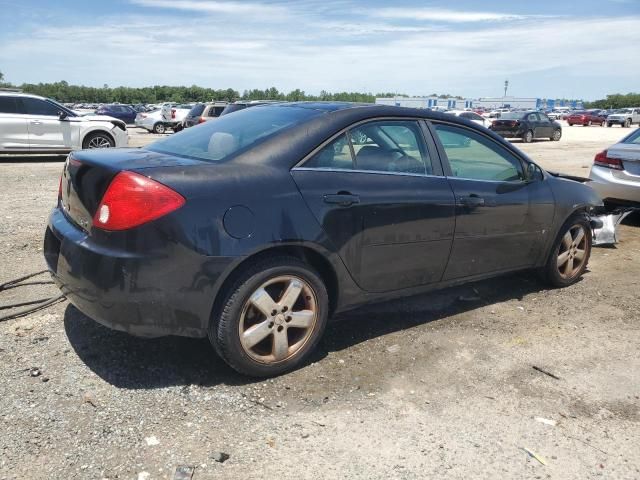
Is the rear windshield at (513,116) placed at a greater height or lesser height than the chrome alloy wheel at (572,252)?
greater

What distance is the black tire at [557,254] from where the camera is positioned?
4.96m

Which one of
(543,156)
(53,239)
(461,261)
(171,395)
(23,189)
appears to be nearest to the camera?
(171,395)

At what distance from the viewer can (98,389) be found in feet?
10.4

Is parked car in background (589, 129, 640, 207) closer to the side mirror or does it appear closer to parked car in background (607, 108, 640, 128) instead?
the side mirror

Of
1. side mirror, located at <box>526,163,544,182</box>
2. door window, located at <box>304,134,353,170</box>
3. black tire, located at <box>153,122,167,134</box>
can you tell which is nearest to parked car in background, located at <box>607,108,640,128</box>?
black tire, located at <box>153,122,167,134</box>

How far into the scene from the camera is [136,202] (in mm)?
2930

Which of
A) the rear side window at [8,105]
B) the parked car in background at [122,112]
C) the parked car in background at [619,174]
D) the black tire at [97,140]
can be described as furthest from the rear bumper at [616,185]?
the parked car in background at [122,112]

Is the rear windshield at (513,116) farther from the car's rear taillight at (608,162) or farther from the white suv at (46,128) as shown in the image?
the car's rear taillight at (608,162)

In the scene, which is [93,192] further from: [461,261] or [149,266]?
[461,261]

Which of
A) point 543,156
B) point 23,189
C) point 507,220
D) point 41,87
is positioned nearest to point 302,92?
point 41,87

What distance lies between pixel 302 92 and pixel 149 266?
2810 inches

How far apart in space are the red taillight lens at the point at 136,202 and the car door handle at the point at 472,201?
2.04 m

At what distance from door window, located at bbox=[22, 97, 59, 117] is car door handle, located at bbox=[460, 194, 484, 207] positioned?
13.0m

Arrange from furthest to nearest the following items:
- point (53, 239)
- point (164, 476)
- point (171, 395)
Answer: point (53, 239) → point (171, 395) → point (164, 476)
